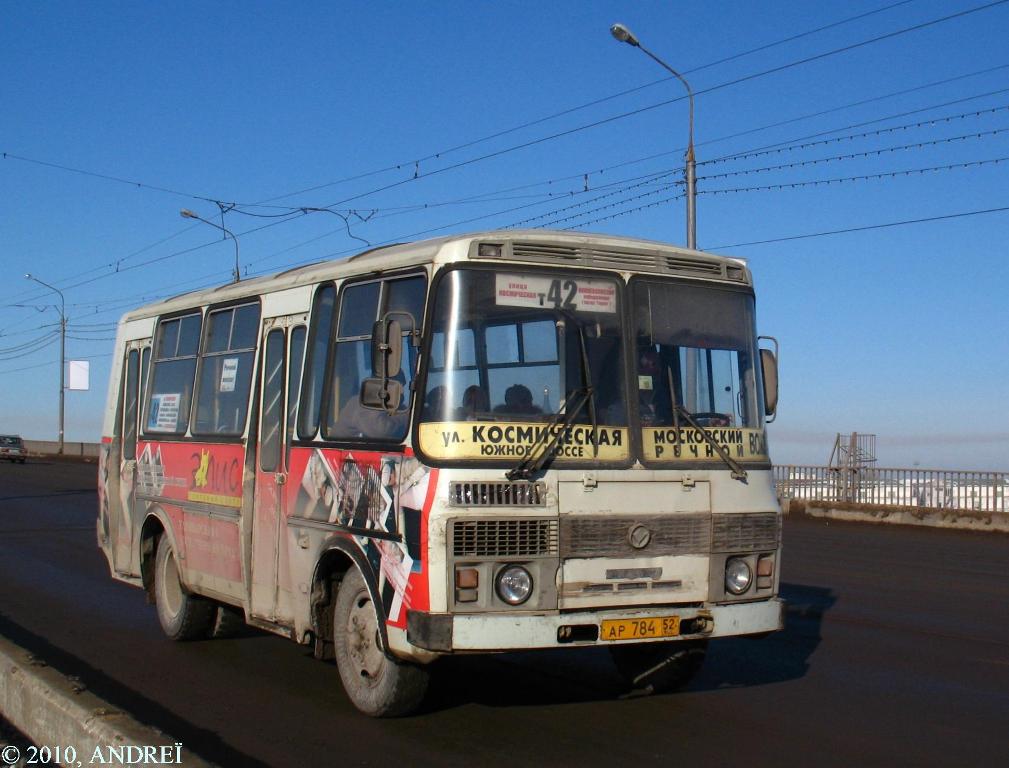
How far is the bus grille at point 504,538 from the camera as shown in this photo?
680 centimetres

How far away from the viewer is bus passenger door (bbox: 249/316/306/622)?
28.7 ft

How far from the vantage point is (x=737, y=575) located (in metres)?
7.59

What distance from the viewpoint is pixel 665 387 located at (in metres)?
7.59

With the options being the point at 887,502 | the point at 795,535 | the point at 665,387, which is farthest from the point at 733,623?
the point at 887,502

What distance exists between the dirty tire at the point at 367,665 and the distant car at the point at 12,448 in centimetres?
6131

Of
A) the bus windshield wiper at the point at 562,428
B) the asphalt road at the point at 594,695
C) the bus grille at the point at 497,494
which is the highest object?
the bus windshield wiper at the point at 562,428

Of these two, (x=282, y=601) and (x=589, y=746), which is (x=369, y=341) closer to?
(x=282, y=601)

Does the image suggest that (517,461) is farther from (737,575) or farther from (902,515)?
(902,515)

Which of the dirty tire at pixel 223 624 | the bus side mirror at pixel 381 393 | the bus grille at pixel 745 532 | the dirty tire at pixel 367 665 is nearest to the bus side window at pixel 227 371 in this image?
the dirty tire at pixel 223 624

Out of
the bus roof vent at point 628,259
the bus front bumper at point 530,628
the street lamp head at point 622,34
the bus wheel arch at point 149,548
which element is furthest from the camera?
the street lamp head at point 622,34

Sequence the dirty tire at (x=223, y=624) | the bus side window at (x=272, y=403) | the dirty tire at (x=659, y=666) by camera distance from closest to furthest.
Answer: the dirty tire at (x=659, y=666) → the bus side window at (x=272, y=403) → the dirty tire at (x=223, y=624)

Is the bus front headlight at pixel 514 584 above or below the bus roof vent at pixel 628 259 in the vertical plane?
below

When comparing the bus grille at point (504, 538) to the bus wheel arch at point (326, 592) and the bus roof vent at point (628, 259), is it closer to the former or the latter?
the bus wheel arch at point (326, 592)

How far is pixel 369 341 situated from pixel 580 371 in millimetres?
1469
